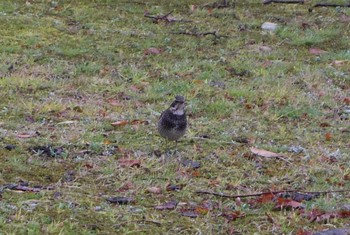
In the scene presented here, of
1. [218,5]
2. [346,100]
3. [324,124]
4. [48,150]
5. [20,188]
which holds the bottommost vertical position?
[218,5]

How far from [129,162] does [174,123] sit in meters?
0.57

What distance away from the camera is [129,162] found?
22.5ft

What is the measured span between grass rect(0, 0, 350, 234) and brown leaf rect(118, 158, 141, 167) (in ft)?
0.18

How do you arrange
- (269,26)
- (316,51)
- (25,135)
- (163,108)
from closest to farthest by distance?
(25,135)
(163,108)
(316,51)
(269,26)

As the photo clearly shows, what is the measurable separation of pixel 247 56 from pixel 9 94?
3.50 meters

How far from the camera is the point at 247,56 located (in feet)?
36.3

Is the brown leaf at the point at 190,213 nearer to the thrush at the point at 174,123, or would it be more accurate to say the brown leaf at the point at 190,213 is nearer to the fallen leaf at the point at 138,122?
the thrush at the point at 174,123

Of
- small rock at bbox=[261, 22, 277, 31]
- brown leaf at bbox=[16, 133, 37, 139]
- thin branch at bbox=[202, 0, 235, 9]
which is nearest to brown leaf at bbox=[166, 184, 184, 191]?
brown leaf at bbox=[16, 133, 37, 139]

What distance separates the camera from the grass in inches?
226

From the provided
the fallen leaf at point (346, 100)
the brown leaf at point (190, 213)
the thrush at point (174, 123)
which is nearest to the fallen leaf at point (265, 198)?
the brown leaf at point (190, 213)

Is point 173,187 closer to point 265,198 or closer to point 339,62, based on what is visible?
point 265,198

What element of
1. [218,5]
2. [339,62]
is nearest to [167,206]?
[339,62]

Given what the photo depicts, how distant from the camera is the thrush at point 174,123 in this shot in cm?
714

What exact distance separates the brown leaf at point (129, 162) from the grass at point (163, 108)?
2.2 inches
